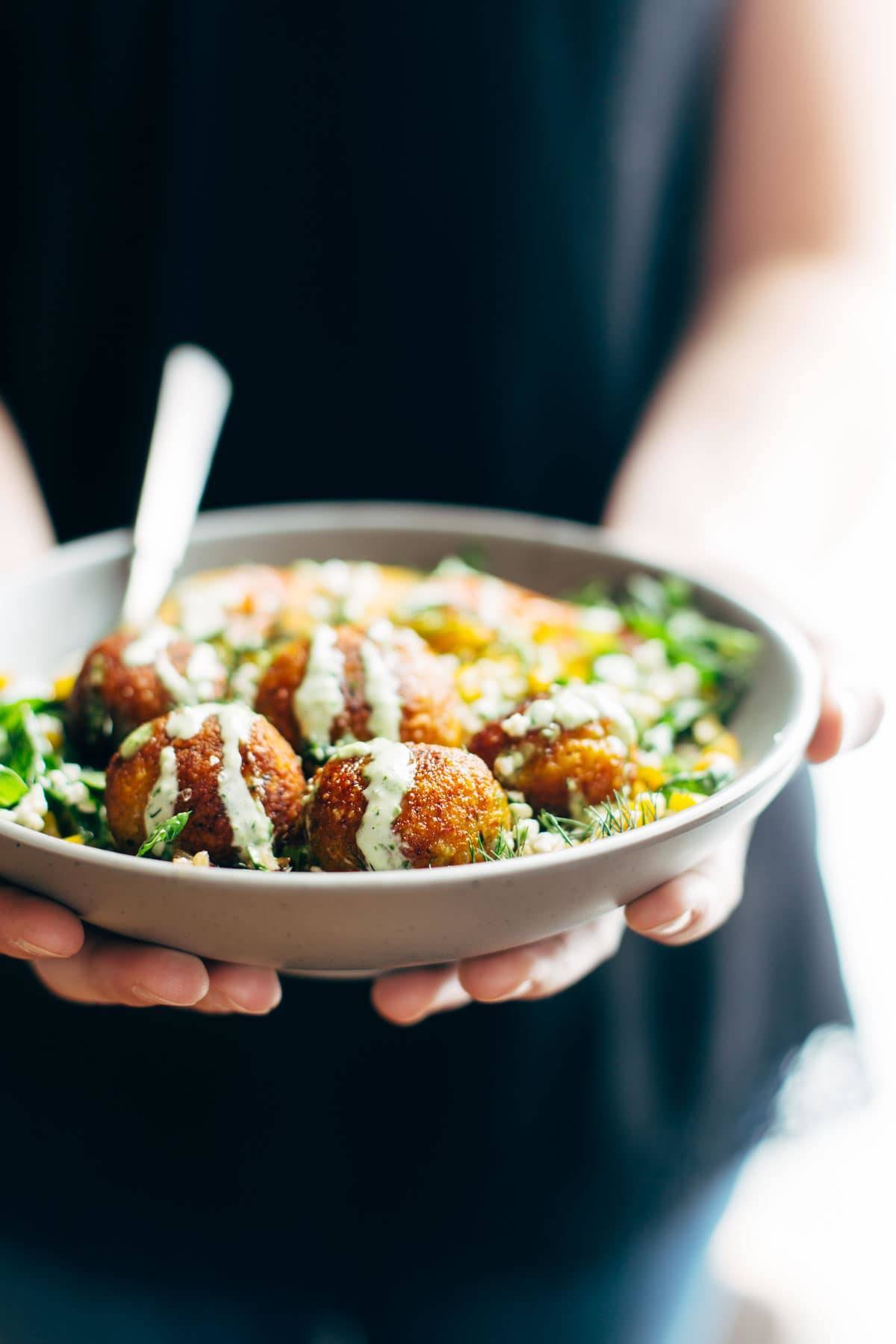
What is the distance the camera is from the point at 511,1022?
2.33 metres

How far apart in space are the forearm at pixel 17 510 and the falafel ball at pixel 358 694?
93cm

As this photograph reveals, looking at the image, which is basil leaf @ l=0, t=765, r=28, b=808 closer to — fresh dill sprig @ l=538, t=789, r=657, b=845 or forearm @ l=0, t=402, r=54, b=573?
fresh dill sprig @ l=538, t=789, r=657, b=845

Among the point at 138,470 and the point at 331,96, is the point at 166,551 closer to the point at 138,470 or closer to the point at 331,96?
the point at 138,470

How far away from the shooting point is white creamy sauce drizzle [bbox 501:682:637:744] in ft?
4.90

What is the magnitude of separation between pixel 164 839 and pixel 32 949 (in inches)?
7.5

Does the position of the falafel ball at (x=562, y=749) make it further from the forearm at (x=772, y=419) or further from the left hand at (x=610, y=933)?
the forearm at (x=772, y=419)

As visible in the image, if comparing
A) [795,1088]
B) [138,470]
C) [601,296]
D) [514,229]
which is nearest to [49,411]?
[138,470]

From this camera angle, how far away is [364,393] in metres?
2.56

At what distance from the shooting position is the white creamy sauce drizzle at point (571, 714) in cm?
149

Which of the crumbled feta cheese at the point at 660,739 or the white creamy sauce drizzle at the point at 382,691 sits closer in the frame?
the white creamy sauce drizzle at the point at 382,691

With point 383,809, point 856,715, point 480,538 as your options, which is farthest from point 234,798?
point 480,538

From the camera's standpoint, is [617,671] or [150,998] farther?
[617,671]

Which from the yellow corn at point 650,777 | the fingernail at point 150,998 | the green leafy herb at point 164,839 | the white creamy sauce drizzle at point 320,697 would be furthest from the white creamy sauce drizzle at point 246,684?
the yellow corn at point 650,777

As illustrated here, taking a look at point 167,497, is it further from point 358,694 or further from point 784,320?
point 784,320
